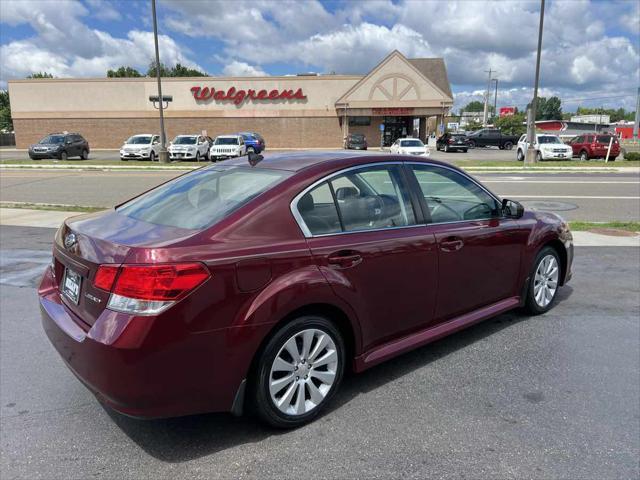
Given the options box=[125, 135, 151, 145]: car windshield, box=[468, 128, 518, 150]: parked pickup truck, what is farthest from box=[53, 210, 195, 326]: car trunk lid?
box=[468, 128, 518, 150]: parked pickup truck

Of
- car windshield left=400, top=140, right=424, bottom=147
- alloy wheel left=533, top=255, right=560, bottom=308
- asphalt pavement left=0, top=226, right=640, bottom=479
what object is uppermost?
A: car windshield left=400, top=140, right=424, bottom=147

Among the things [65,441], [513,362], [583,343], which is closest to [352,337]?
[513,362]

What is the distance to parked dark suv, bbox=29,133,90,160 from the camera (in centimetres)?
3006

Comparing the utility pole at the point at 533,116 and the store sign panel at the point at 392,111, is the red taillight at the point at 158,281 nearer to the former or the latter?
the utility pole at the point at 533,116

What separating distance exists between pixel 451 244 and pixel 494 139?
48.5 m

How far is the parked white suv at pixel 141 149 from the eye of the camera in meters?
30.2

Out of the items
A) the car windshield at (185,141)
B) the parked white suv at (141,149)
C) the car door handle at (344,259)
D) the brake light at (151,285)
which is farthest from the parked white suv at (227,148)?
the brake light at (151,285)

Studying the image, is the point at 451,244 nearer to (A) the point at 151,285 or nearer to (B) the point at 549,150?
(A) the point at 151,285

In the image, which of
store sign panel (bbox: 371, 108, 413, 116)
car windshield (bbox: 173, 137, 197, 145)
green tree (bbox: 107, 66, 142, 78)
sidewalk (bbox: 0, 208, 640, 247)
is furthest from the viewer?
green tree (bbox: 107, 66, 142, 78)

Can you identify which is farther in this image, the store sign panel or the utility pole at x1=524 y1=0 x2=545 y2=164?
the store sign panel

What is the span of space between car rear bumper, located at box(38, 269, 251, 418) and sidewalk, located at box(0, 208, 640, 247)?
22.2 feet

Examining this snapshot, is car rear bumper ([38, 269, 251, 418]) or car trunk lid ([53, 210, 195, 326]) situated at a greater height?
car trunk lid ([53, 210, 195, 326])

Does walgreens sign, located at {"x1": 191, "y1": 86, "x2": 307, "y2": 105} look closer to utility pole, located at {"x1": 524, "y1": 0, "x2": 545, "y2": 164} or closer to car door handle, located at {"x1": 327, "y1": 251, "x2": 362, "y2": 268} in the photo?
utility pole, located at {"x1": 524, "y1": 0, "x2": 545, "y2": 164}

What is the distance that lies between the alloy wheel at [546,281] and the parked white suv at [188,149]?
27.5 metres
